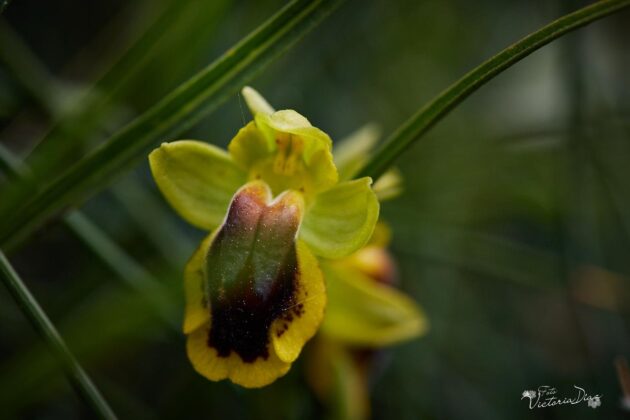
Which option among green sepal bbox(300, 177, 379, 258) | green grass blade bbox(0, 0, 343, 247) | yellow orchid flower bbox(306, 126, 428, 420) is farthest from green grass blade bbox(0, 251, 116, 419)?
yellow orchid flower bbox(306, 126, 428, 420)

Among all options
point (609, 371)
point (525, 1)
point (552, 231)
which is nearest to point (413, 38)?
point (525, 1)

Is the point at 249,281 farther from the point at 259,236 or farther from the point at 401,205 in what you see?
the point at 401,205

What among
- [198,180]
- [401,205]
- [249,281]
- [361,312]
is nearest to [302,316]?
[249,281]

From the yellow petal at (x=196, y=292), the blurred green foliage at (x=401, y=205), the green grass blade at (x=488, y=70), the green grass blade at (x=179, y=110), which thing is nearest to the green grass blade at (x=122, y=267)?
the blurred green foliage at (x=401, y=205)

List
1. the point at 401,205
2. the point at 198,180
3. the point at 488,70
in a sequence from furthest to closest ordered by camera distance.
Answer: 1. the point at 401,205
2. the point at 198,180
3. the point at 488,70

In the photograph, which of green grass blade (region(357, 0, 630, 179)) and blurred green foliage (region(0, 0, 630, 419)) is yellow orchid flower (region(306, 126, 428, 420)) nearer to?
blurred green foliage (region(0, 0, 630, 419))

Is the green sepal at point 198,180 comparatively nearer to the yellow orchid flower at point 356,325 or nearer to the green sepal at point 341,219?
the green sepal at point 341,219
